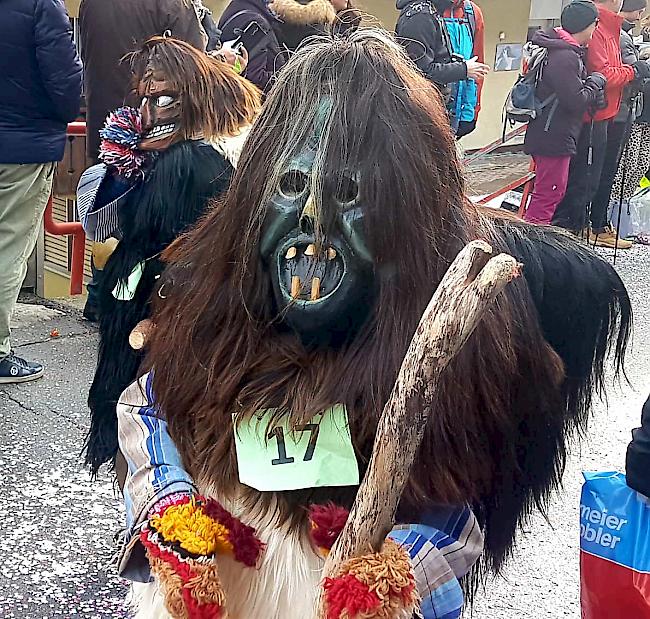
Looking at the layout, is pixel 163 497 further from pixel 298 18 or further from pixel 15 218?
pixel 298 18

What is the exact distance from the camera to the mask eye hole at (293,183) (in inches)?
60.9

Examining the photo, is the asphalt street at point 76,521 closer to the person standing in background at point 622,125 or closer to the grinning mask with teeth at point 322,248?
the grinning mask with teeth at point 322,248

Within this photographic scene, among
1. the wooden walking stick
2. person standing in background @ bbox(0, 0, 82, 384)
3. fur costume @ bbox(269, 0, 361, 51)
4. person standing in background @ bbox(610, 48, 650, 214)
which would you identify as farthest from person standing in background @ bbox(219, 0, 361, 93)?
person standing in background @ bbox(610, 48, 650, 214)

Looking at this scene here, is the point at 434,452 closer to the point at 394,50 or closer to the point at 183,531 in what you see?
the point at 183,531

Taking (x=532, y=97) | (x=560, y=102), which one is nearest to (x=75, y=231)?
(x=532, y=97)

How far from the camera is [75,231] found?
584cm

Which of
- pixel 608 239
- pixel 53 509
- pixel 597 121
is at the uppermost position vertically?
pixel 597 121

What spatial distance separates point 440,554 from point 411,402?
417 mm

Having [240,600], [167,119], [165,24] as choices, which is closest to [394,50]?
[240,600]

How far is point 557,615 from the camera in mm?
3061

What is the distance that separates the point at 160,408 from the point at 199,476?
15cm

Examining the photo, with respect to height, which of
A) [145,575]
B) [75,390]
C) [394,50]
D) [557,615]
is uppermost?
[394,50]

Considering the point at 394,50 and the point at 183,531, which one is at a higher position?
the point at 394,50

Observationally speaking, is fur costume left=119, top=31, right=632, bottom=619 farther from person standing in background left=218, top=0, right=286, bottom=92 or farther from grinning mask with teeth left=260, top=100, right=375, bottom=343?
person standing in background left=218, top=0, right=286, bottom=92
